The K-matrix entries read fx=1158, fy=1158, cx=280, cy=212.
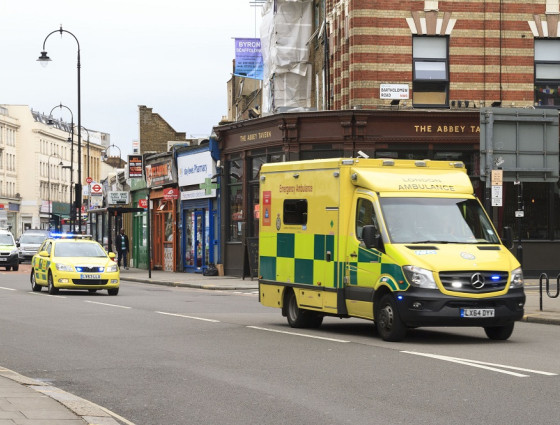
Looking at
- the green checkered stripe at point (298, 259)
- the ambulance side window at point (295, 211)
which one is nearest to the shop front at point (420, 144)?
the green checkered stripe at point (298, 259)

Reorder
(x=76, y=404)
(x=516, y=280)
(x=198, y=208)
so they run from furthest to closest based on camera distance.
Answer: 1. (x=198, y=208)
2. (x=516, y=280)
3. (x=76, y=404)

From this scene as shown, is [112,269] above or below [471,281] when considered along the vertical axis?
below

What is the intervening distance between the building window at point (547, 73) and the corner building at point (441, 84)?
3cm

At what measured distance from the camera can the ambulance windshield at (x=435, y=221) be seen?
53.5 ft

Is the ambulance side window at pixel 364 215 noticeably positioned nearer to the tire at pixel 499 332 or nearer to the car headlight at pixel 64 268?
the tire at pixel 499 332

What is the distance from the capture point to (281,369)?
41.1 ft

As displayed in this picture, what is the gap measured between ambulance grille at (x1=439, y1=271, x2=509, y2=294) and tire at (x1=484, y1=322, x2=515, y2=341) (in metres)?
0.71

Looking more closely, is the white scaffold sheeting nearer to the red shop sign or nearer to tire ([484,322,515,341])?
the red shop sign

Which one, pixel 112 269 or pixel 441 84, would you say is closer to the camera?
pixel 112 269

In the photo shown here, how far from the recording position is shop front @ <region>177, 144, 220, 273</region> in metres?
43.2

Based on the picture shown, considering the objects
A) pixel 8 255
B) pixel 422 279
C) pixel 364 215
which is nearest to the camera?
pixel 422 279

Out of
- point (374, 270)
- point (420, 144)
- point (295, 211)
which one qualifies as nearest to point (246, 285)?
point (420, 144)

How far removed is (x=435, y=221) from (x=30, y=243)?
1983 inches

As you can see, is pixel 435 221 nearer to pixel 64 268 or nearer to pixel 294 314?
pixel 294 314
